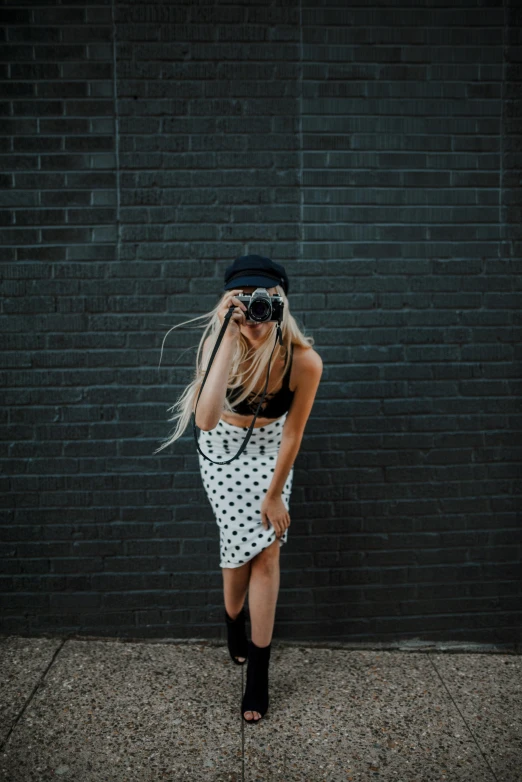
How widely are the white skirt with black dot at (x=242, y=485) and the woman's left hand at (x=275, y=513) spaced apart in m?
0.04

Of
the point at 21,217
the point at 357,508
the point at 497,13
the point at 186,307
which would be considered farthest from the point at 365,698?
the point at 497,13

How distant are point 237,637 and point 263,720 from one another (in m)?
0.46

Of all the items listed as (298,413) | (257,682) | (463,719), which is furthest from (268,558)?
(463,719)

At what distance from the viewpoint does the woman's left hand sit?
2.67 m

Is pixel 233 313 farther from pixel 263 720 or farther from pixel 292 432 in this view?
pixel 263 720

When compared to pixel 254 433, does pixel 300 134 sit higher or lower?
higher

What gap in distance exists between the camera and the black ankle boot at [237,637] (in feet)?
9.79

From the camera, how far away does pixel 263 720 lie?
8.63ft

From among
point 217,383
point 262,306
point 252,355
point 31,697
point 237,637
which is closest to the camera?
point 262,306

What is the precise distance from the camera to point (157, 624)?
3311 mm

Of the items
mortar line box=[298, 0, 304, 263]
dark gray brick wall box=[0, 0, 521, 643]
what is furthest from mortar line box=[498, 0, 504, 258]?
mortar line box=[298, 0, 304, 263]

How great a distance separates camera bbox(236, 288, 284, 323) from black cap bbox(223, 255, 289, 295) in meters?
0.11

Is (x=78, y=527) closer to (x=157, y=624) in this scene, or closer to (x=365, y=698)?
(x=157, y=624)

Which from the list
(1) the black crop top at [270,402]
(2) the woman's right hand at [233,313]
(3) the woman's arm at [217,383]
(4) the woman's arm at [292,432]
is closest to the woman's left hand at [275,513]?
(4) the woman's arm at [292,432]
